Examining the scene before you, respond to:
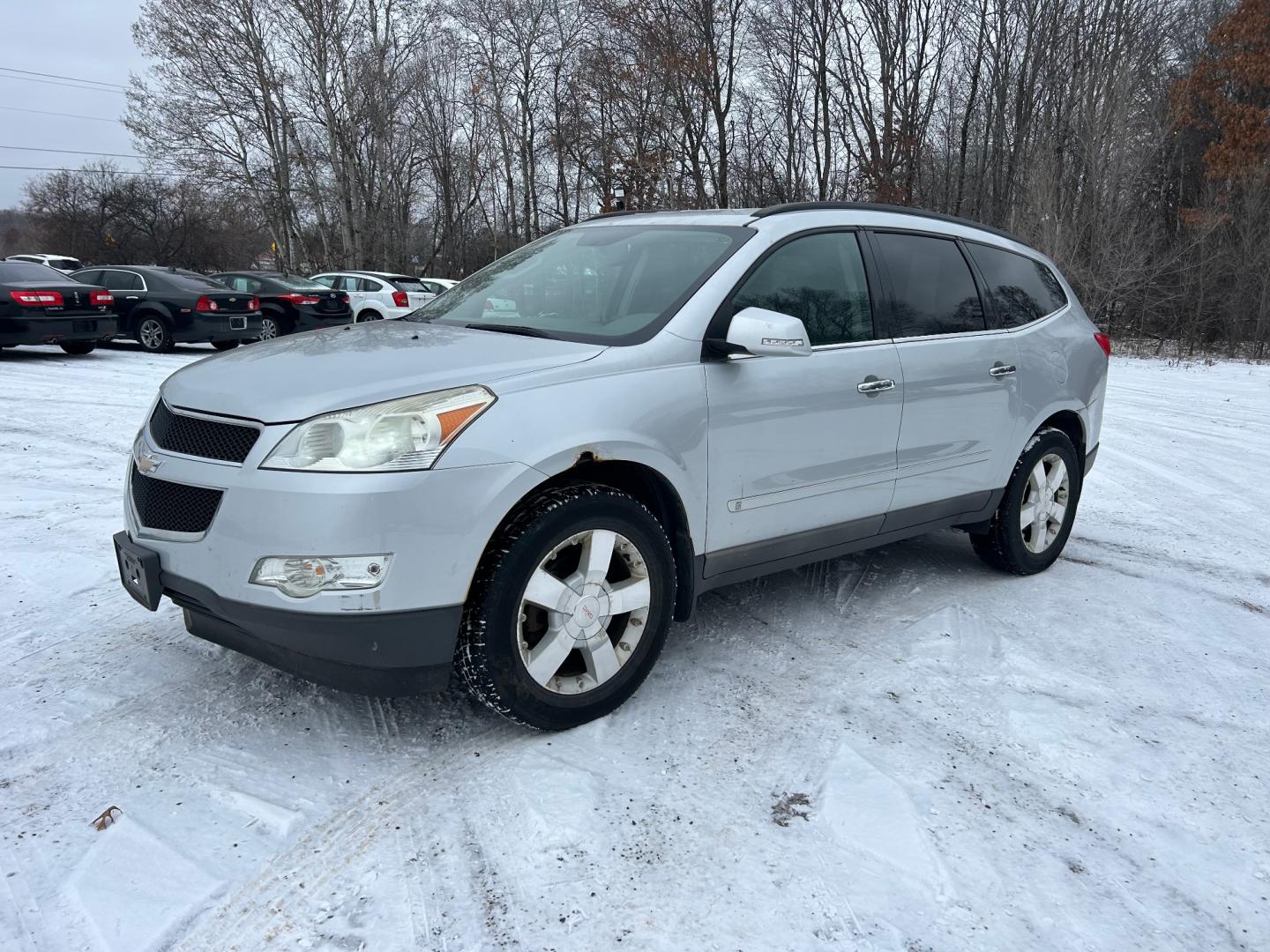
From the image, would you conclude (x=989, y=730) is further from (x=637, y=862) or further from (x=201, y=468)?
(x=201, y=468)

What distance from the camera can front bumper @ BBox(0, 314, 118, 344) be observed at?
40.7ft

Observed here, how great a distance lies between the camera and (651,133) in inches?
1100

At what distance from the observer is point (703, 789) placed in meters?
2.68

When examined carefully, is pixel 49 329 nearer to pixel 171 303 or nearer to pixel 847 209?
pixel 171 303

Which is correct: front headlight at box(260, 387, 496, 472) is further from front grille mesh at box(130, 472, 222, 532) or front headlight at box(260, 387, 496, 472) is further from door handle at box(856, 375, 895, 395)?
door handle at box(856, 375, 895, 395)

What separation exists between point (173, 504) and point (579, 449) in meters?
1.26

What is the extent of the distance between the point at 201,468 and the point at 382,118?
124 feet

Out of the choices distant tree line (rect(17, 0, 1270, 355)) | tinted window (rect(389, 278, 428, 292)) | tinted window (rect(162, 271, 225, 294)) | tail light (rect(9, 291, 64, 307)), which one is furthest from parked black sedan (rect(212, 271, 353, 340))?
distant tree line (rect(17, 0, 1270, 355))

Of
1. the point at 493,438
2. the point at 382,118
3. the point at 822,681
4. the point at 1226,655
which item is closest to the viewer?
the point at 493,438

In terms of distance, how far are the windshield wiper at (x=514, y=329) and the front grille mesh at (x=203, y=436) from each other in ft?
3.45

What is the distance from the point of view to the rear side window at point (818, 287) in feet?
11.4

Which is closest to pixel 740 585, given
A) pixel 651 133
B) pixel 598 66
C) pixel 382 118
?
pixel 651 133

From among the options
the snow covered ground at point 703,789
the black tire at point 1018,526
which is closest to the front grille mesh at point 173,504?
the snow covered ground at point 703,789

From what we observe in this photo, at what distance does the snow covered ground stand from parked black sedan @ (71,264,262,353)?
11916mm
